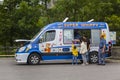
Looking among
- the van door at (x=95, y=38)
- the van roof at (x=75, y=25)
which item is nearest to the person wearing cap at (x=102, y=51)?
the van door at (x=95, y=38)

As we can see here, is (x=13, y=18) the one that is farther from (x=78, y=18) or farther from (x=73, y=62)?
(x=73, y=62)

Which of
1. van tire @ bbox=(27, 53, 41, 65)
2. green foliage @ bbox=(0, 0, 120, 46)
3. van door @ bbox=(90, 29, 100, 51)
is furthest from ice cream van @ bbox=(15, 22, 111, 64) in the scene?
green foliage @ bbox=(0, 0, 120, 46)

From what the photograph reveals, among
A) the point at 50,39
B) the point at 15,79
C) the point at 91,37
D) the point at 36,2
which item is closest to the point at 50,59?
the point at 50,39

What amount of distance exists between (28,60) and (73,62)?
8.43ft

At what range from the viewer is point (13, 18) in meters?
35.8

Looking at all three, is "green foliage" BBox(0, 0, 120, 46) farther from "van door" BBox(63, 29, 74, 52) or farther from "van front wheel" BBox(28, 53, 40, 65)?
"van front wheel" BBox(28, 53, 40, 65)

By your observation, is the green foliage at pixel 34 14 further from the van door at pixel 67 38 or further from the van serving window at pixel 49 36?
the van serving window at pixel 49 36

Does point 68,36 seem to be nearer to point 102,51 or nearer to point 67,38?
point 67,38

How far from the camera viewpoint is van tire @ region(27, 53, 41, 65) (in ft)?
75.3

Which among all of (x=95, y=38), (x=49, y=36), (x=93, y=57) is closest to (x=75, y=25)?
(x=95, y=38)

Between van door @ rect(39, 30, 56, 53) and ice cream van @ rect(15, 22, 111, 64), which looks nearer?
ice cream van @ rect(15, 22, 111, 64)

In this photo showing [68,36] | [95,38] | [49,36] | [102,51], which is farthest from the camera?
[95,38]

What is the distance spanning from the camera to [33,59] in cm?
2297

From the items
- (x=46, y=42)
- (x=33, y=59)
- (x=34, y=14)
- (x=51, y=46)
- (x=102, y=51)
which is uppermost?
(x=34, y=14)
